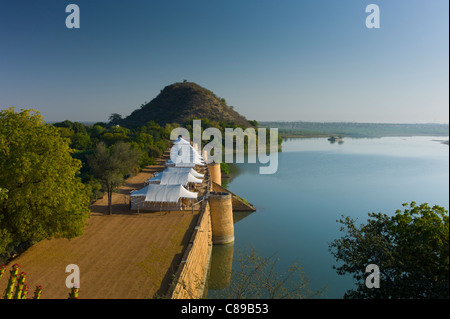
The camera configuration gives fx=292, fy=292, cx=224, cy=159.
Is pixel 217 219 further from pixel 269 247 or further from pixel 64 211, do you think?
pixel 64 211

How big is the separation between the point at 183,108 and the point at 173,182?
102 meters

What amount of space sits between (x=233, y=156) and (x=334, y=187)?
30410 millimetres

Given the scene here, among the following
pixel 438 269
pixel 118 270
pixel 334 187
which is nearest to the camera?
pixel 438 269

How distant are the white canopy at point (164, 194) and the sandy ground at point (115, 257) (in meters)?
1.02

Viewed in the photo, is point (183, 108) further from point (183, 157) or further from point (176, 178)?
point (176, 178)

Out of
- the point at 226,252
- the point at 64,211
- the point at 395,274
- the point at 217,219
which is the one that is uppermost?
the point at 64,211

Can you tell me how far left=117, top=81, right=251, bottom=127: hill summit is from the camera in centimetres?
11112

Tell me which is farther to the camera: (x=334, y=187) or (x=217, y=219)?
(x=334, y=187)

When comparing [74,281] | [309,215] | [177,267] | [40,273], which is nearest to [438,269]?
[177,267]

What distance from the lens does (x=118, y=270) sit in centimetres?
1029

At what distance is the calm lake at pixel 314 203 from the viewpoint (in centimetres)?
1658

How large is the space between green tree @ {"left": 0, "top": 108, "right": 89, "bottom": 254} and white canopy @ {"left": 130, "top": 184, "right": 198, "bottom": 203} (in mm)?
5146

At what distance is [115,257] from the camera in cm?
1125

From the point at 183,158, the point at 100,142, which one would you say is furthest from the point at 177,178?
the point at 100,142
